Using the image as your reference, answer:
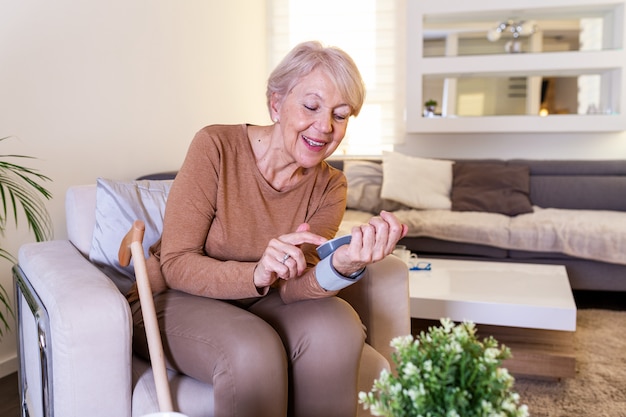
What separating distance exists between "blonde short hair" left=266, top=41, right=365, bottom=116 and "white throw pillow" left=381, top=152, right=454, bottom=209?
2.20m

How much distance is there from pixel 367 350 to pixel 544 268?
1486mm

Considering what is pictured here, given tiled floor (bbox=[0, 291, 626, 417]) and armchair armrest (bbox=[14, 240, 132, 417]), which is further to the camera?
tiled floor (bbox=[0, 291, 626, 417])

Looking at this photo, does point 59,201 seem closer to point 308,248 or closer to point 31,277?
point 31,277

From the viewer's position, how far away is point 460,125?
12.6 feet

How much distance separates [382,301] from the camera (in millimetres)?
1511

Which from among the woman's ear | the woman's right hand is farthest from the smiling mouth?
the woman's right hand

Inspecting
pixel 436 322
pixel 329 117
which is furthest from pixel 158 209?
pixel 436 322

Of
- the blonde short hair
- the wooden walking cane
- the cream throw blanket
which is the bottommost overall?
the cream throw blanket

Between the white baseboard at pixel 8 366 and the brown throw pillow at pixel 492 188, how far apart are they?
7.93 ft

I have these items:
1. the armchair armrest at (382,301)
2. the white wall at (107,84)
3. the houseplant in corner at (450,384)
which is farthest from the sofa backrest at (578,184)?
the houseplant in corner at (450,384)

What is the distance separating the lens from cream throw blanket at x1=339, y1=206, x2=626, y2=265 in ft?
9.55

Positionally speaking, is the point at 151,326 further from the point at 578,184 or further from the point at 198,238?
the point at 578,184

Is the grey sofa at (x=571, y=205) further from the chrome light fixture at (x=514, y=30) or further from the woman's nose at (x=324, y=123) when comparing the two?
the woman's nose at (x=324, y=123)

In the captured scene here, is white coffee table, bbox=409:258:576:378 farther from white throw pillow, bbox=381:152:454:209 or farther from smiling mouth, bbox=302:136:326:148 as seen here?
white throw pillow, bbox=381:152:454:209
